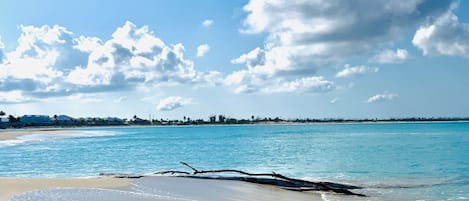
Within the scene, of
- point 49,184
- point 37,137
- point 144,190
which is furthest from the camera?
point 37,137

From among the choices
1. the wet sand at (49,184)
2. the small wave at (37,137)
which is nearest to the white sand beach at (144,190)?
the wet sand at (49,184)

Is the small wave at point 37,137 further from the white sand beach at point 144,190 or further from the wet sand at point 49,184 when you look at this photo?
the white sand beach at point 144,190

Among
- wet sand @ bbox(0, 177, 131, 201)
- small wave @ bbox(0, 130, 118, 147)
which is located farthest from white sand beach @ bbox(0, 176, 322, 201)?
small wave @ bbox(0, 130, 118, 147)

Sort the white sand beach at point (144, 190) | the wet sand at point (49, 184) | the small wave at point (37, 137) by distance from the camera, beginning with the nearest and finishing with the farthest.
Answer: the white sand beach at point (144, 190) → the wet sand at point (49, 184) → the small wave at point (37, 137)

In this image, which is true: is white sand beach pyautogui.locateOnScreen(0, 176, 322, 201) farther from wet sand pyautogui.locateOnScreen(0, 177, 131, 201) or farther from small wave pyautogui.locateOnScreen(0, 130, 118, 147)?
small wave pyautogui.locateOnScreen(0, 130, 118, 147)

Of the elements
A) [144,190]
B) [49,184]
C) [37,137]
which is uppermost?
[37,137]

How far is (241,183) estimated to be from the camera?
2045cm

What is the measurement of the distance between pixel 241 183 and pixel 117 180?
16.8 ft

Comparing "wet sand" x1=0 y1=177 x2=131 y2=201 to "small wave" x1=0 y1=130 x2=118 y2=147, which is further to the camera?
"small wave" x1=0 y1=130 x2=118 y2=147

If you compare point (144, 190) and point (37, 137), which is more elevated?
point (37, 137)

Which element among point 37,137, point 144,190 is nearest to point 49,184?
point 144,190

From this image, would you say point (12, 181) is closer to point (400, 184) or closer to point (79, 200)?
point (79, 200)

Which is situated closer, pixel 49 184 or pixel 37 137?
pixel 49 184

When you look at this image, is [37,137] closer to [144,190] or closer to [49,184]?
[49,184]
